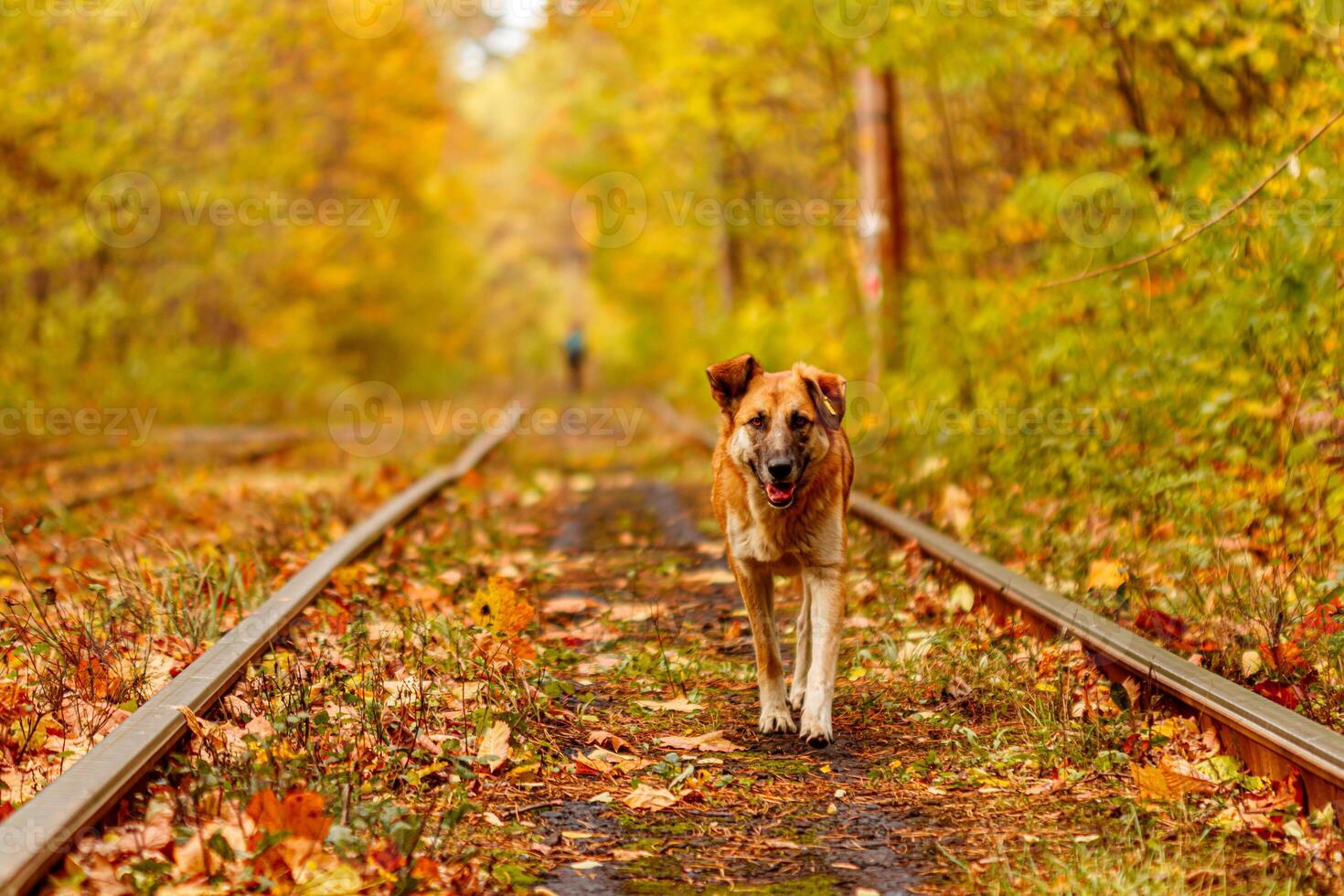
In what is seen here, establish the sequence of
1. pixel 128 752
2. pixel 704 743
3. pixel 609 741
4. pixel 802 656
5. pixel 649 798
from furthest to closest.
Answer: pixel 802 656
pixel 704 743
pixel 609 741
pixel 649 798
pixel 128 752

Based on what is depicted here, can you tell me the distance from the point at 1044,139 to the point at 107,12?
1151 centimetres

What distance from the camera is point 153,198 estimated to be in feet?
74.4

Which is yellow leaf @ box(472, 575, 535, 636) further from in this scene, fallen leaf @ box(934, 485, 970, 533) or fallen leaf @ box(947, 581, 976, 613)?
fallen leaf @ box(934, 485, 970, 533)

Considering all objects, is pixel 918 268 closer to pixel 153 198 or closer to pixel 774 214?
pixel 774 214

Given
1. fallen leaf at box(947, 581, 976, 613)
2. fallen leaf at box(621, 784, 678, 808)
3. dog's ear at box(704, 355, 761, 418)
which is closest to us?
fallen leaf at box(621, 784, 678, 808)

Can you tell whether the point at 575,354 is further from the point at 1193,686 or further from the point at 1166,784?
the point at 1166,784

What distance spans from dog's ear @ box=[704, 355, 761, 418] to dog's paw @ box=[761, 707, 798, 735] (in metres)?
1.23

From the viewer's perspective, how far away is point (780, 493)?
5.31 metres

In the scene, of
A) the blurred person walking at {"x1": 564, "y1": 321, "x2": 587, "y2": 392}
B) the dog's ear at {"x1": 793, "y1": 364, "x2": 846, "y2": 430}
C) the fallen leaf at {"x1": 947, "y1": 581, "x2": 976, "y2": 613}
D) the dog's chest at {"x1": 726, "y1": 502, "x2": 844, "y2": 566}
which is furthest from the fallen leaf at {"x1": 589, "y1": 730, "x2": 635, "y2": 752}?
the blurred person walking at {"x1": 564, "y1": 321, "x2": 587, "y2": 392}

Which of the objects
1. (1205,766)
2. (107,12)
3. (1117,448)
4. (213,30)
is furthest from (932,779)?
(213,30)

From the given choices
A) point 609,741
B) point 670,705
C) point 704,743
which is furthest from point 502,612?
point 704,743

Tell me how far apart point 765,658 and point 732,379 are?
3.77 ft

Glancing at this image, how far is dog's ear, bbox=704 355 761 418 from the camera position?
5699 millimetres

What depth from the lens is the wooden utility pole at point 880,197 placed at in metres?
14.9
